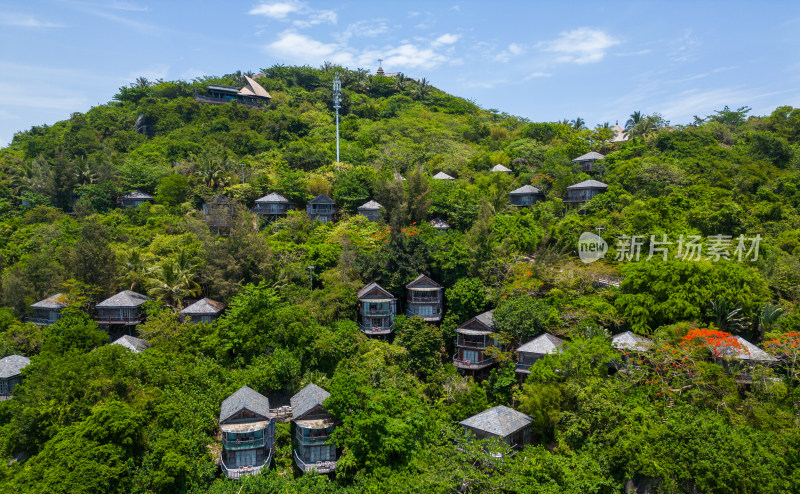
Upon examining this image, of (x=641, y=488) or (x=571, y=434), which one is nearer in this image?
(x=641, y=488)

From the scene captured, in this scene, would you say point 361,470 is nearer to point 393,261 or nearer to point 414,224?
point 393,261

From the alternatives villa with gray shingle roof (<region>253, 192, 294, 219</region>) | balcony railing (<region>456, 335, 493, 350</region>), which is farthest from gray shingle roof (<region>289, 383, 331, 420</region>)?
villa with gray shingle roof (<region>253, 192, 294, 219</region>)

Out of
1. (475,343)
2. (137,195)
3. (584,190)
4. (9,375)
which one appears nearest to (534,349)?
(475,343)

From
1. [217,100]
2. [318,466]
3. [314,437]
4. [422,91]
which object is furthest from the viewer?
[422,91]

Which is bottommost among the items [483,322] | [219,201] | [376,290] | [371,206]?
[483,322]

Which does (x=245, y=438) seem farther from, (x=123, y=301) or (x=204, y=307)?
(x=123, y=301)

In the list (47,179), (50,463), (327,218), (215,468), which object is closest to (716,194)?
(327,218)
